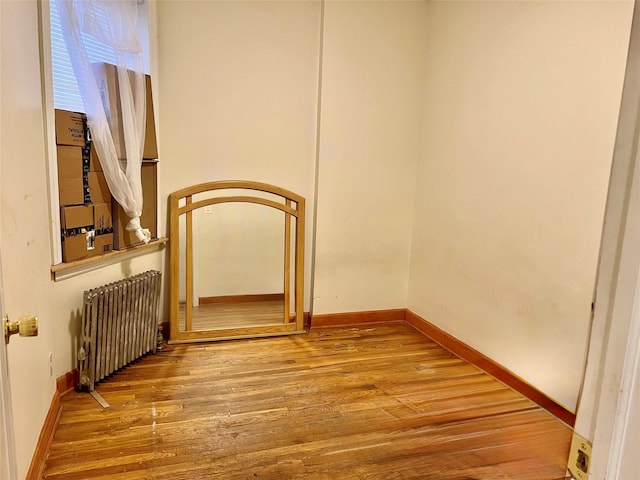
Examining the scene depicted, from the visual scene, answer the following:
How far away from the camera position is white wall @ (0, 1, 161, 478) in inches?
66.1

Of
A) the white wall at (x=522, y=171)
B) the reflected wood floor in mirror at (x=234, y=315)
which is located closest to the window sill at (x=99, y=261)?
the reflected wood floor in mirror at (x=234, y=315)

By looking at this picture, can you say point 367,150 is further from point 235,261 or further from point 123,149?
point 123,149

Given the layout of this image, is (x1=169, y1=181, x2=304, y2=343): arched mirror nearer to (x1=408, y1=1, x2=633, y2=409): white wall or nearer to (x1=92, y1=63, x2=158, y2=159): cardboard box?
(x1=92, y1=63, x2=158, y2=159): cardboard box

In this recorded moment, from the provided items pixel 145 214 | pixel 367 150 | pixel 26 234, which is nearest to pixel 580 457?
pixel 26 234

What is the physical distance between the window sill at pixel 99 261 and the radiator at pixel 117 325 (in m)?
0.14

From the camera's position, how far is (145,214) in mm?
3240

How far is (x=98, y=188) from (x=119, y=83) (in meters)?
0.65

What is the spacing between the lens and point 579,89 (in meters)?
2.44

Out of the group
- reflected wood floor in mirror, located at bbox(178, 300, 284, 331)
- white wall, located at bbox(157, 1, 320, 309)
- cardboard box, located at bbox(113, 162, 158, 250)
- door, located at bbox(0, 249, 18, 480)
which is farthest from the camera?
reflected wood floor in mirror, located at bbox(178, 300, 284, 331)

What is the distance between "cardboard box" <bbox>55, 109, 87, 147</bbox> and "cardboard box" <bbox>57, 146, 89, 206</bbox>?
0.04 meters

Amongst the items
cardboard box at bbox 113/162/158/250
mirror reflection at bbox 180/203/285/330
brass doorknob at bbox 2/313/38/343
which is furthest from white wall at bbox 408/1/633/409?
brass doorknob at bbox 2/313/38/343

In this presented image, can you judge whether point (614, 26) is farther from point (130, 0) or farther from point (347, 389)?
point (130, 0)

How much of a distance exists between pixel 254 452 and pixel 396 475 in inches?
26.4

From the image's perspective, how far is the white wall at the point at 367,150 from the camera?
3.65 meters
